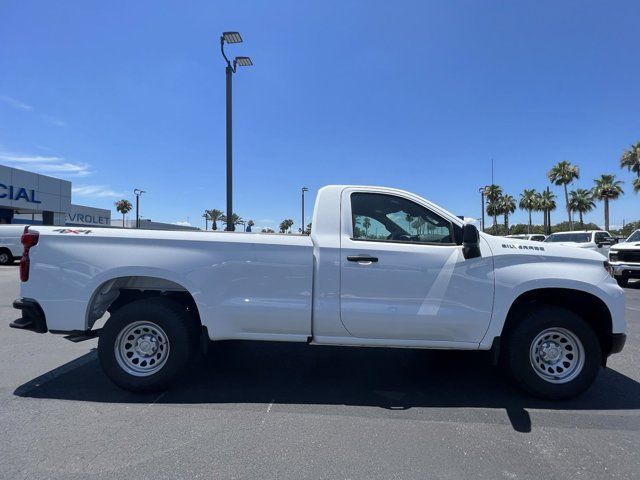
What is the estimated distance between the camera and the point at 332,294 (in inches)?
166

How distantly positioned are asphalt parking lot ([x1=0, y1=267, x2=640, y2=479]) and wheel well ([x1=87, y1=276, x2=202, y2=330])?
771 millimetres

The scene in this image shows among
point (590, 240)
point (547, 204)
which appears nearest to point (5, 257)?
point (590, 240)

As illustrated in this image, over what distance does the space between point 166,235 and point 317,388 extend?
2.18m

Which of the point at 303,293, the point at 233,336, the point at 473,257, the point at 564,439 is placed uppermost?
the point at 473,257

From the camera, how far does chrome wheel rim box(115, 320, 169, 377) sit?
4.32 m

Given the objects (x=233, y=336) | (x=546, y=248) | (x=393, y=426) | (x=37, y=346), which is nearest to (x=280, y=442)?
(x=393, y=426)

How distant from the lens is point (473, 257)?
4.19 meters

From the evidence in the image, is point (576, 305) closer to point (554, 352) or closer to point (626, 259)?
point (554, 352)

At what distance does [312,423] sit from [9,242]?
24.7m

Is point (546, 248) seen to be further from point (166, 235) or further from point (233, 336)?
point (166, 235)

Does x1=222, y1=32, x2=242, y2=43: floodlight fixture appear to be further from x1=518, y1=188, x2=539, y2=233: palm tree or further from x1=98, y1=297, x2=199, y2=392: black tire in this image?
x1=518, y1=188, x2=539, y2=233: palm tree

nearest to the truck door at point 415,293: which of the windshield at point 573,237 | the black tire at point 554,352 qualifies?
the black tire at point 554,352

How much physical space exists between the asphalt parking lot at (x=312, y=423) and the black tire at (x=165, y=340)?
6.2 inches

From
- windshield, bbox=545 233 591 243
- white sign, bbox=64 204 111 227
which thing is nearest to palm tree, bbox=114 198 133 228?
white sign, bbox=64 204 111 227
